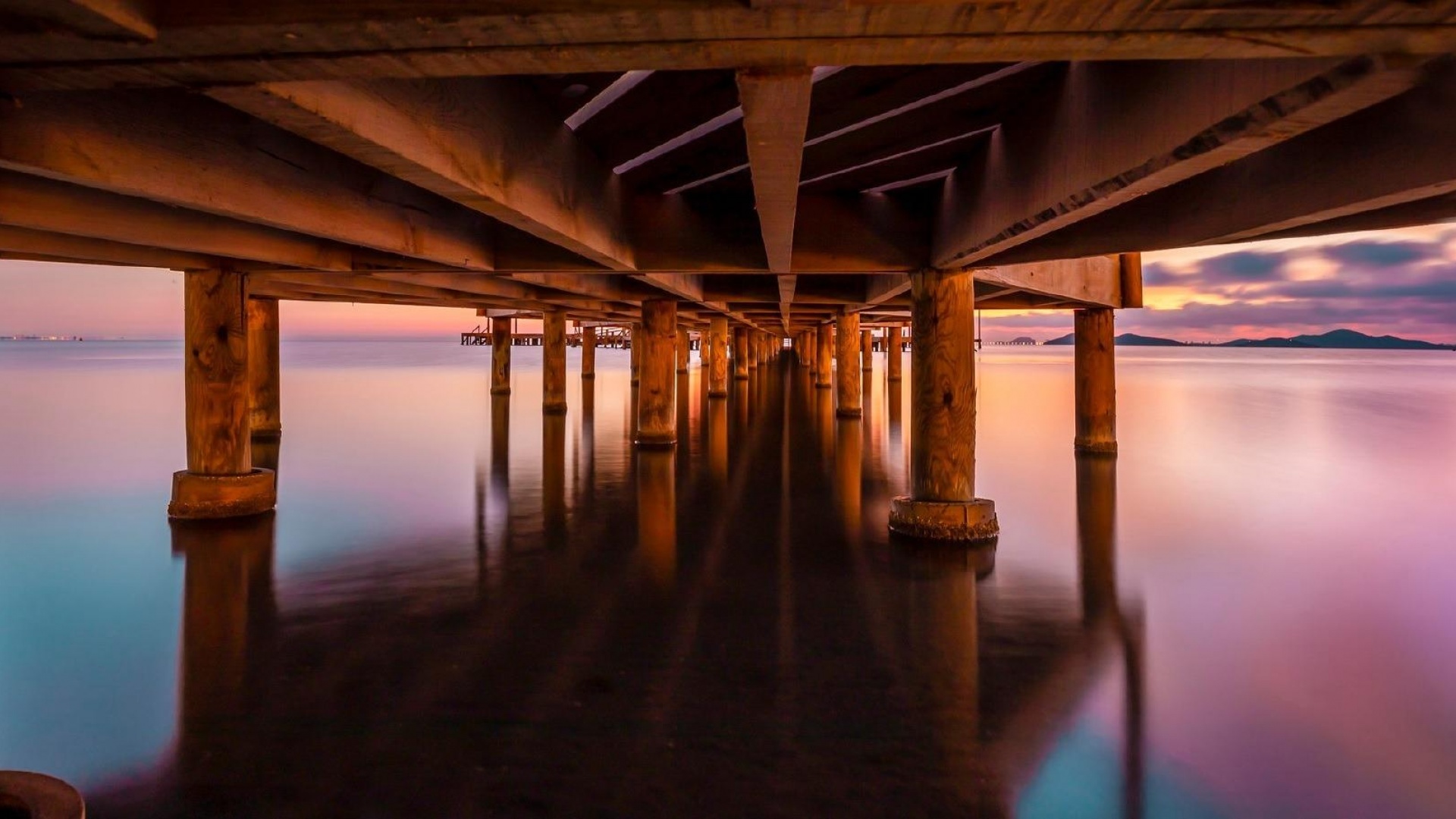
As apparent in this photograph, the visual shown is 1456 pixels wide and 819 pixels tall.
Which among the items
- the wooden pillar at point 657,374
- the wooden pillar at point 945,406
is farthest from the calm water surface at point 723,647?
the wooden pillar at point 657,374

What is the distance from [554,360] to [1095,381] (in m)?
12.8

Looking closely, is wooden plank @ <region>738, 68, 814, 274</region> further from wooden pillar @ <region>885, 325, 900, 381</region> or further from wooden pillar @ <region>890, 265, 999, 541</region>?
wooden pillar @ <region>885, 325, 900, 381</region>

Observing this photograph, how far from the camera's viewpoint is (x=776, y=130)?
3.13m

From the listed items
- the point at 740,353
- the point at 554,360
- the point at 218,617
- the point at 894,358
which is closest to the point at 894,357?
the point at 894,358

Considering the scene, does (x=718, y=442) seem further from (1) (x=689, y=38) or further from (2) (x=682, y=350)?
(2) (x=682, y=350)

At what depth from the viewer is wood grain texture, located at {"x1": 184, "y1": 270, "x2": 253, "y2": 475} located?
8625mm

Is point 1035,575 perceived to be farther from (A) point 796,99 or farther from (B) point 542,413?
(B) point 542,413

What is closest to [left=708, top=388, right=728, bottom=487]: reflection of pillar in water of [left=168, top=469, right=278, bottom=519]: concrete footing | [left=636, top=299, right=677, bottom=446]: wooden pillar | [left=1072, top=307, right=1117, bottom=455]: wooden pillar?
[left=636, top=299, right=677, bottom=446]: wooden pillar

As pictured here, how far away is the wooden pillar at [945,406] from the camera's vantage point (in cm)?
765

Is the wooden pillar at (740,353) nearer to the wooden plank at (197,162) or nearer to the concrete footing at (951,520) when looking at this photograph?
the concrete footing at (951,520)

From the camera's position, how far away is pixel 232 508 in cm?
903

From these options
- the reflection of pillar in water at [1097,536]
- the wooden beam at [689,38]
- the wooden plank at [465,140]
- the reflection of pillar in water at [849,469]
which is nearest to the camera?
the wooden beam at [689,38]

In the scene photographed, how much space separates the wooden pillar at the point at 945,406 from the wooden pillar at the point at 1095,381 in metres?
6.36

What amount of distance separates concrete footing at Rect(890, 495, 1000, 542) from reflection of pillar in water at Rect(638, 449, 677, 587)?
2.37 m
